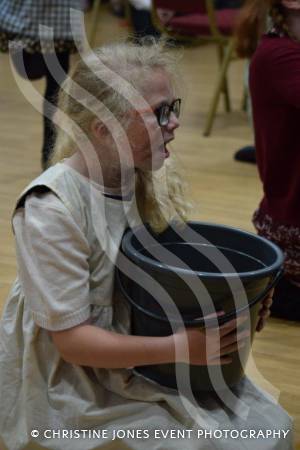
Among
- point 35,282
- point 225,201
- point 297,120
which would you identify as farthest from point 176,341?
point 225,201

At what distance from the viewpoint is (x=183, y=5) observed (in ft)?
13.6

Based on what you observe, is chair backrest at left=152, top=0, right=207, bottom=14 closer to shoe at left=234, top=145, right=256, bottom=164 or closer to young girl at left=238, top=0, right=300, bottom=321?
shoe at left=234, top=145, right=256, bottom=164

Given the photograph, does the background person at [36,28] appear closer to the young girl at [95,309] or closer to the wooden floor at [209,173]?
the wooden floor at [209,173]

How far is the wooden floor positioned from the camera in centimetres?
204

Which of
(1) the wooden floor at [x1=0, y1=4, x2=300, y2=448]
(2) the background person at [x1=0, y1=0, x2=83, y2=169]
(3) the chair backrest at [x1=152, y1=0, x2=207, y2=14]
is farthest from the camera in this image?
(3) the chair backrest at [x1=152, y1=0, x2=207, y2=14]

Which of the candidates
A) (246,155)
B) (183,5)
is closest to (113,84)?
(246,155)

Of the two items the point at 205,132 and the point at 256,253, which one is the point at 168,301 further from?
the point at 205,132

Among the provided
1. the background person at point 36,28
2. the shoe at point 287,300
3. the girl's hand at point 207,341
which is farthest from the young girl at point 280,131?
the background person at point 36,28

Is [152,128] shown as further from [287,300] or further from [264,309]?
[287,300]

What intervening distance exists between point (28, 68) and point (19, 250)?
6.65 ft

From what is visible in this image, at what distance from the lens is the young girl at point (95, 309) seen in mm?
1348

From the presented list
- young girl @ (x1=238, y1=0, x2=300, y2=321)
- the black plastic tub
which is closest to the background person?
young girl @ (x1=238, y1=0, x2=300, y2=321)

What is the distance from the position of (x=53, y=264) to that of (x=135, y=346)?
179mm

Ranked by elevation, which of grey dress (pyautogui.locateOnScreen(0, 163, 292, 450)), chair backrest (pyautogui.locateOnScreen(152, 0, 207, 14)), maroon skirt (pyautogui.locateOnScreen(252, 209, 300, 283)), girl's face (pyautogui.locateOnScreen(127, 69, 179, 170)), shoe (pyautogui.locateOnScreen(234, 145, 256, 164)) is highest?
girl's face (pyautogui.locateOnScreen(127, 69, 179, 170))
